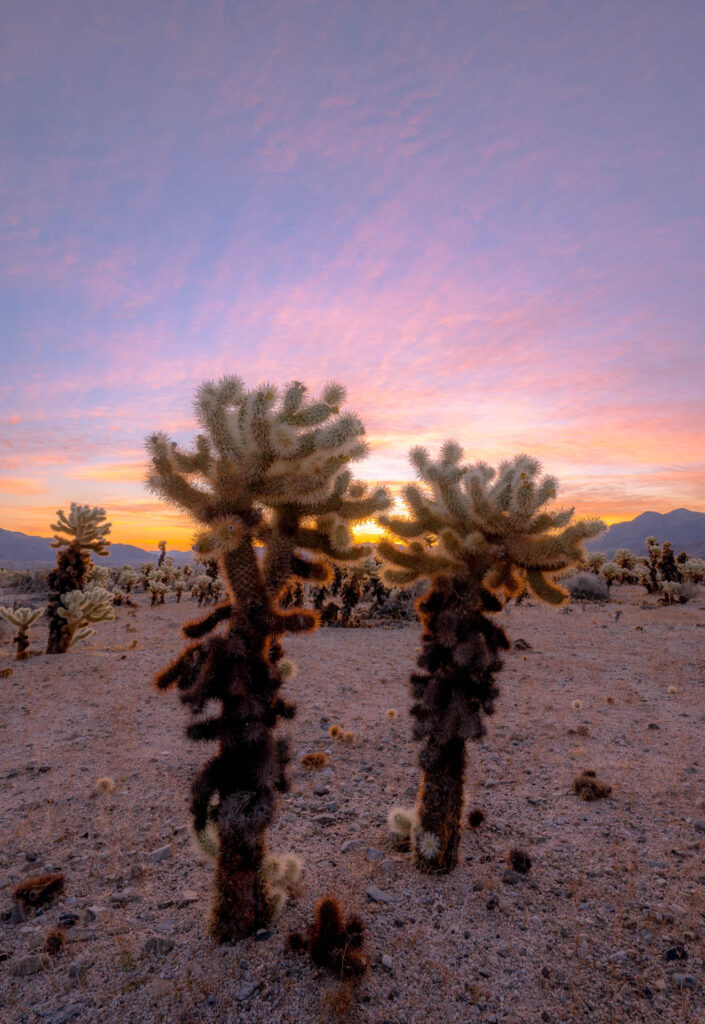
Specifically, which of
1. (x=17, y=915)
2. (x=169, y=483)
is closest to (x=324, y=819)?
(x=17, y=915)

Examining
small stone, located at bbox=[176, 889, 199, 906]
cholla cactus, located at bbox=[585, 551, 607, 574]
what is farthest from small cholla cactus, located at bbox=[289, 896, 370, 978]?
cholla cactus, located at bbox=[585, 551, 607, 574]

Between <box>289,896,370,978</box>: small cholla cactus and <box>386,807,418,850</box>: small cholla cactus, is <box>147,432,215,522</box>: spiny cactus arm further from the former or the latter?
<box>386,807,418,850</box>: small cholla cactus

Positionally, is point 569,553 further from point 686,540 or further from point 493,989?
point 686,540

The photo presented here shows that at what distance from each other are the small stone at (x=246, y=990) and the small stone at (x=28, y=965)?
157 cm

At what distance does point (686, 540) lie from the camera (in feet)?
440

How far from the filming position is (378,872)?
5.02 metres

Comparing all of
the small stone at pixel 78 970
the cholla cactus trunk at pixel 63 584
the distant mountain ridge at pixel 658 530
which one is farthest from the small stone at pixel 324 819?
the distant mountain ridge at pixel 658 530

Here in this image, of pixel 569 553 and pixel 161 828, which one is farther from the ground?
pixel 569 553

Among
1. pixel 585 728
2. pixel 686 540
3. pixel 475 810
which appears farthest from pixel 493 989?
pixel 686 540

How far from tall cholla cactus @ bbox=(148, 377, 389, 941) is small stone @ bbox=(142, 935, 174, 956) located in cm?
34

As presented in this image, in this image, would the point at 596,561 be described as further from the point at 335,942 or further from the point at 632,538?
the point at 632,538

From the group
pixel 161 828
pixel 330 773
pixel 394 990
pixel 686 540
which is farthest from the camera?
pixel 686 540

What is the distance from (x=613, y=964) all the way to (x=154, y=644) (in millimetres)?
14762

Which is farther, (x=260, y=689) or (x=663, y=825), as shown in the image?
(x=663, y=825)
